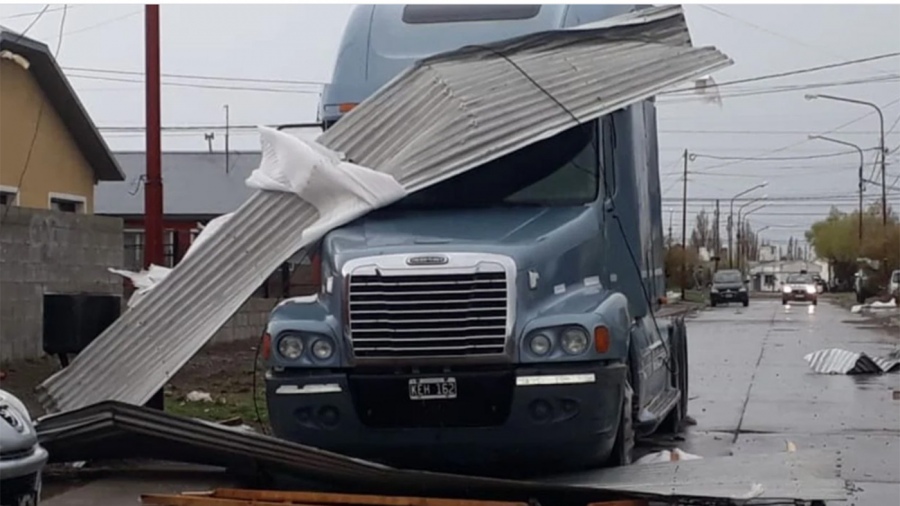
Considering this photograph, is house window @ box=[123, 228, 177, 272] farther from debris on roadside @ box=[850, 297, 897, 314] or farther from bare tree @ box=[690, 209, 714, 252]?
bare tree @ box=[690, 209, 714, 252]

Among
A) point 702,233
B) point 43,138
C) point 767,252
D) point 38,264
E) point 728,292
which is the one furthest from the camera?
point 767,252

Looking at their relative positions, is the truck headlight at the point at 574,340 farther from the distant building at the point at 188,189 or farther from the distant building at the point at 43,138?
the distant building at the point at 188,189

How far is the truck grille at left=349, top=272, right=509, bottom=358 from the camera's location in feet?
25.6

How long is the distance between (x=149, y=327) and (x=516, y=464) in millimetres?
2934

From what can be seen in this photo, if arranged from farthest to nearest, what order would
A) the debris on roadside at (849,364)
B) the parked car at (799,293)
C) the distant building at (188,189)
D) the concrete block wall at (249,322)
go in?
the parked car at (799,293) → the distant building at (188,189) → the concrete block wall at (249,322) → the debris on roadside at (849,364)

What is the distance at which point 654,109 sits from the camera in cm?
1230

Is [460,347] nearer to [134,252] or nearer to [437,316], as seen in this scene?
[437,316]

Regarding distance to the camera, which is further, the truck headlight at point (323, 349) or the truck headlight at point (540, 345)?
the truck headlight at point (323, 349)

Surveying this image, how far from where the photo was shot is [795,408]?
49.9 feet

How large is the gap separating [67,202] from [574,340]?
59.0ft

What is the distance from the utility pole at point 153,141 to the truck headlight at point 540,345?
638 centimetres

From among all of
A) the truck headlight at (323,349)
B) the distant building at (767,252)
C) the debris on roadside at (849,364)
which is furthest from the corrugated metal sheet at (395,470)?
the distant building at (767,252)

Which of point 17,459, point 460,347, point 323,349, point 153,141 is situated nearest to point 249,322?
point 153,141

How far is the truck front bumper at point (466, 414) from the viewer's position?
781cm
